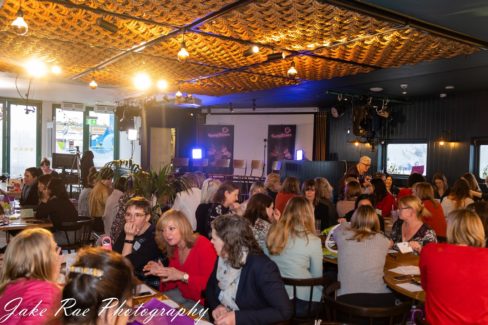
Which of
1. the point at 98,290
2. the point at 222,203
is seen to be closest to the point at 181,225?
the point at 98,290

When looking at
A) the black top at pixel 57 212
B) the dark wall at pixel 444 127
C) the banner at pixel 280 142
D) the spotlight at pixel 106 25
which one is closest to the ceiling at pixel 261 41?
the spotlight at pixel 106 25

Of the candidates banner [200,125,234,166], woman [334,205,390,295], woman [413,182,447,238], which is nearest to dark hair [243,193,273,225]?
woman [334,205,390,295]

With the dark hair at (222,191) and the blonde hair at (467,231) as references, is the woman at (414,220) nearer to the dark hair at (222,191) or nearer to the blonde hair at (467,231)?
the blonde hair at (467,231)

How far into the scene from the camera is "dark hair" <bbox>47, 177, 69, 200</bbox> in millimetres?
5914

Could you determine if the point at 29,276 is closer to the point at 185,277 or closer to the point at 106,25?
the point at 185,277

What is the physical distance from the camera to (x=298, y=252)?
3.53 m

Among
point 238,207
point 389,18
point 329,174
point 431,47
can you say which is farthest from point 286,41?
point 329,174

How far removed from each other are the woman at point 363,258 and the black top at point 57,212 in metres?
3.76

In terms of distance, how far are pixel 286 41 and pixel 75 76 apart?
5346 millimetres

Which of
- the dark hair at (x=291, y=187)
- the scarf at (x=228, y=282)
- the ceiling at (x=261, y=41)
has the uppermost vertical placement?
the ceiling at (x=261, y=41)

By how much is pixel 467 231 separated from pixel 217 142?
14.7m

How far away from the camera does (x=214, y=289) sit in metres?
2.79

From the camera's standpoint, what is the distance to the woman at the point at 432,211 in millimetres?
5184

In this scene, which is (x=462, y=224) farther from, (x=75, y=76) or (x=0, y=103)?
(x=0, y=103)
